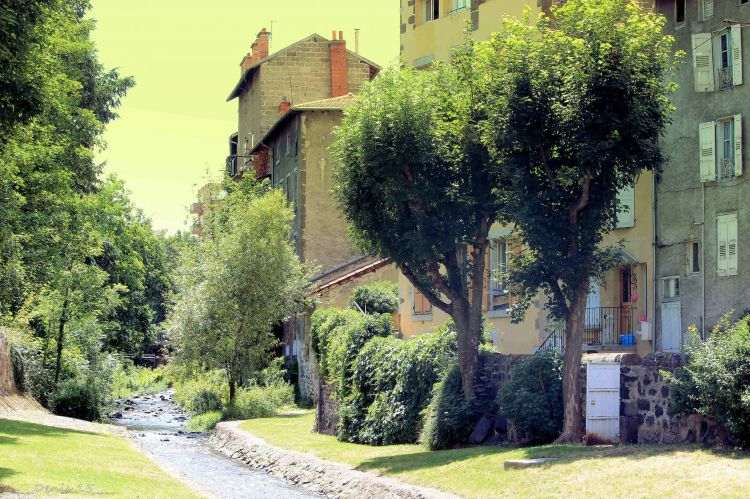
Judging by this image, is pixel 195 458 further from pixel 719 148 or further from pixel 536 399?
pixel 719 148

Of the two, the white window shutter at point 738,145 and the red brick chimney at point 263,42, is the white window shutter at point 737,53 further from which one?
the red brick chimney at point 263,42

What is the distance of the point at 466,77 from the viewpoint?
2722 centimetres

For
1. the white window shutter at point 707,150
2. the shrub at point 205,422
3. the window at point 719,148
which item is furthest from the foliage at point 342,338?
the window at point 719,148

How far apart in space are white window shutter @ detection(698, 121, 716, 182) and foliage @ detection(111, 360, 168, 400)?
130 ft

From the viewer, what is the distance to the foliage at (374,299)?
4734 cm

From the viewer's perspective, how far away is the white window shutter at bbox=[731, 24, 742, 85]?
3272 centimetres

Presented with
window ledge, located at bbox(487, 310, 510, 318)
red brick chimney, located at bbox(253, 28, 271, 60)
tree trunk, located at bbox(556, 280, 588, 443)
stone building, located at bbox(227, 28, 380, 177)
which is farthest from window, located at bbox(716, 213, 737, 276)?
red brick chimney, located at bbox(253, 28, 271, 60)

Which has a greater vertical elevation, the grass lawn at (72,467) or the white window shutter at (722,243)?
the white window shutter at (722,243)

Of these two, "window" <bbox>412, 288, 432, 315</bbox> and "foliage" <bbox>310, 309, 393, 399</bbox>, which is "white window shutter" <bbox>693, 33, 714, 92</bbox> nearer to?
"foliage" <bbox>310, 309, 393, 399</bbox>

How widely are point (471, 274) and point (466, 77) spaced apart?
194 inches

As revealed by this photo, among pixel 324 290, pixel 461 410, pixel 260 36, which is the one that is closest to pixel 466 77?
pixel 461 410

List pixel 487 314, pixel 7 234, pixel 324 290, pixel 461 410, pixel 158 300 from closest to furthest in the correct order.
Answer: pixel 461 410
pixel 7 234
pixel 487 314
pixel 324 290
pixel 158 300

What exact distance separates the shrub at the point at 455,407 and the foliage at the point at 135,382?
39.9 metres

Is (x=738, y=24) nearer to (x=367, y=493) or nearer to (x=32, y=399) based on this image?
(x=367, y=493)
